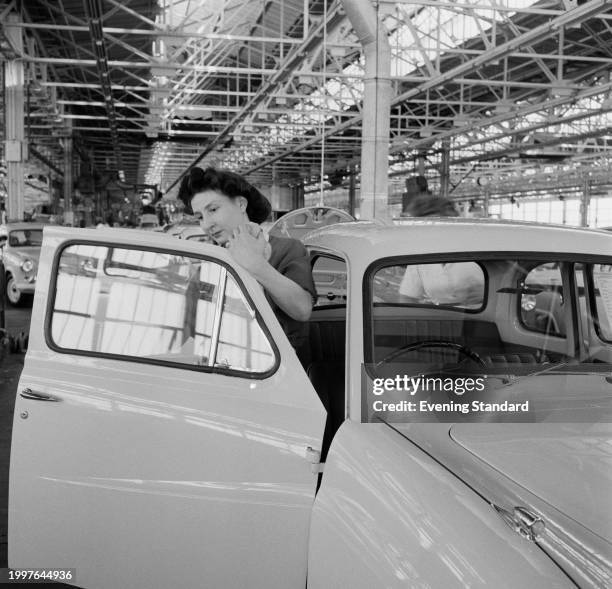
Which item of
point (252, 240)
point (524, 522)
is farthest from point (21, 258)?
point (524, 522)

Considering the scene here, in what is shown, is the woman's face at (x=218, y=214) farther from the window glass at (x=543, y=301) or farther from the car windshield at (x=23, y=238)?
the car windshield at (x=23, y=238)

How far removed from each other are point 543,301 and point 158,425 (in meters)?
1.62

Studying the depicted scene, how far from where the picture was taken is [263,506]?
7.64 feet

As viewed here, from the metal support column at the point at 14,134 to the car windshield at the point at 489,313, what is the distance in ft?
62.1

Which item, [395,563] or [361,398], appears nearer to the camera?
[395,563]

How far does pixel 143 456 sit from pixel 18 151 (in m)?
19.5

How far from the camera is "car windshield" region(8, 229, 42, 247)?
1557cm

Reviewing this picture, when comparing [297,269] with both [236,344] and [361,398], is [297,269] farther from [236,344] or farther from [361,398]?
[361,398]

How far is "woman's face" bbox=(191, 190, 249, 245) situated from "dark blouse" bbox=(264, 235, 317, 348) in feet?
0.57

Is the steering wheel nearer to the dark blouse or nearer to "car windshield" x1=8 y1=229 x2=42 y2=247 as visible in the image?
the dark blouse

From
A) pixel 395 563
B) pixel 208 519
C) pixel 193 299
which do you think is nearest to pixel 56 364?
pixel 193 299

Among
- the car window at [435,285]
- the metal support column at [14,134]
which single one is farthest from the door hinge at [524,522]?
→ the metal support column at [14,134]

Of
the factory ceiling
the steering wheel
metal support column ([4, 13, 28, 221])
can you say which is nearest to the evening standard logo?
the steering wheel

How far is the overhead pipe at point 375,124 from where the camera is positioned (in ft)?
31.4
